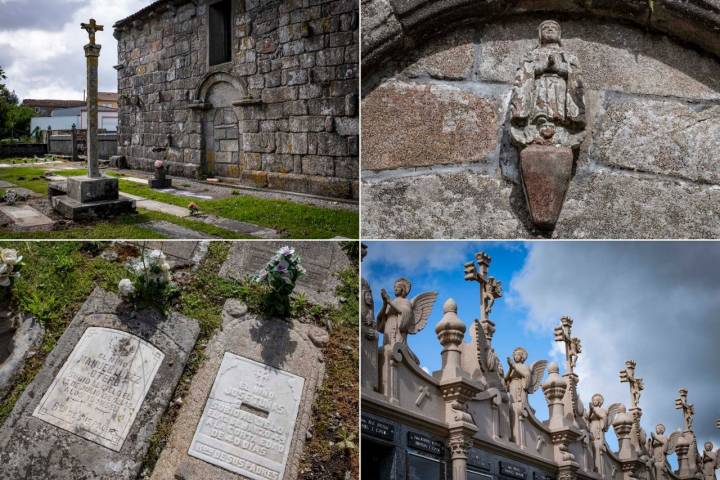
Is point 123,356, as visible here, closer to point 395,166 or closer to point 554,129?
point 395,166

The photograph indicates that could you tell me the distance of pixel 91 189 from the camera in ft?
18.5

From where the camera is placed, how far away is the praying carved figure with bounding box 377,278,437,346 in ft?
14.4

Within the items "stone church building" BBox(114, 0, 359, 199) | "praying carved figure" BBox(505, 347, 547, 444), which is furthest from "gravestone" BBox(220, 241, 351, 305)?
"praying carved figure" BBox(505, 347, 547, 444)

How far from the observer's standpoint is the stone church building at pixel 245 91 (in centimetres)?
722

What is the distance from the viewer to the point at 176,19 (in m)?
10.0

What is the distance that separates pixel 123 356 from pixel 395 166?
222 centimetres

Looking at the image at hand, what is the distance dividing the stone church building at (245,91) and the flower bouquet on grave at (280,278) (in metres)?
2.29

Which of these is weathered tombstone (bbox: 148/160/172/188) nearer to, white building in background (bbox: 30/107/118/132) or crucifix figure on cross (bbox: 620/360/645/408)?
white building in background (bbox: 30/107/118/132)

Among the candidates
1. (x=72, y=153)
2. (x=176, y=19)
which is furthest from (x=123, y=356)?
(x=176, y=19)

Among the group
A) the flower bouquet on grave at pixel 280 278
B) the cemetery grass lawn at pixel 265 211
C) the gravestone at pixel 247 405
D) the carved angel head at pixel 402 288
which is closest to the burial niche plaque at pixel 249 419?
the gravestone at pixel 247 405

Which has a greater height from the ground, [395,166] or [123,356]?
[395,166]

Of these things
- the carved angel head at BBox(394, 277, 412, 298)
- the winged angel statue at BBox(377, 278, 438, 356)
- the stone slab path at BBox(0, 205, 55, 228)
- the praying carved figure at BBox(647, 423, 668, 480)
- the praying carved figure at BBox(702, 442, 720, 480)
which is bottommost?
the praying carved figure at BBox(702, 442, 720, 480)

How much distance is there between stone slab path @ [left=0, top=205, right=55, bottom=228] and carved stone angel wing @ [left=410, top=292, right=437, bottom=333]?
282 centimetres

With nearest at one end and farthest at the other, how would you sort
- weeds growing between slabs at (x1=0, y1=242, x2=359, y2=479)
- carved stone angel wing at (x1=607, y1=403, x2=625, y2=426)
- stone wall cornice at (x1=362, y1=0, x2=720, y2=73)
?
stone wall cornice at (x1=362, y1=0, x2=720, y2=73)
weeds growing between slabs at (x1=0, y1=242, x2=359, y2=479)
carved stone angel wing at (x1=607, y1=403, x2=625, y2=426)
